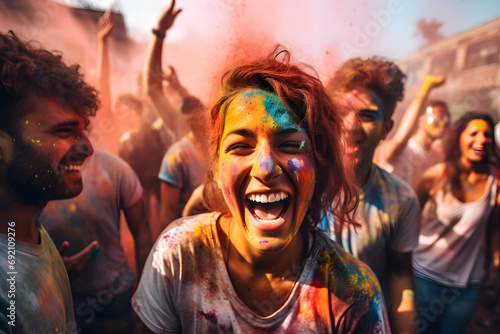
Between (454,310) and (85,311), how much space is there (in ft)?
9.56

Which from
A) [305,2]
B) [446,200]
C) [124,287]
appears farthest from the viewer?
[446,200]

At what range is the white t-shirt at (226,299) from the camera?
Result: 5.39 feet

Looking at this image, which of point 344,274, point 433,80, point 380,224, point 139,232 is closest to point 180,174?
point 139,232

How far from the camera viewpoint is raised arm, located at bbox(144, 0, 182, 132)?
2.23 metres

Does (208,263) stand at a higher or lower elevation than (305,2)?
lower

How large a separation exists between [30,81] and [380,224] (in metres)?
2.32

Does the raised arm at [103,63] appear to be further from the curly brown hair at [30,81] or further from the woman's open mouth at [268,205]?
the woman's open mouth at [268,205]

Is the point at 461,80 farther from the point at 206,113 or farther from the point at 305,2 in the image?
the point at 206,113

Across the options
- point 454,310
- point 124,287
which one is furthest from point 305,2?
point 454,310

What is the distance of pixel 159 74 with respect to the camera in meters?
2.34

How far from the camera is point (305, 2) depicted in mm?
2150

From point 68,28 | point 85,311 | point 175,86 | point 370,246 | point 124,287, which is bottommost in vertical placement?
point 85,311

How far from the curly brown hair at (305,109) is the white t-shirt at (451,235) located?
4.18 feet

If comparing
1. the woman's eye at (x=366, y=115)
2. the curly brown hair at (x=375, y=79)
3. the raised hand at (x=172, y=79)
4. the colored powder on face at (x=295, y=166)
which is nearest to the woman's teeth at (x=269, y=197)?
the colored powder on face at (x=295, y=166)
